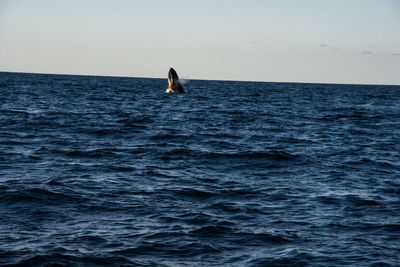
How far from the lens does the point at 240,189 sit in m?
14.1

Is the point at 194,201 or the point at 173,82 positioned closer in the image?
the point at 194,201

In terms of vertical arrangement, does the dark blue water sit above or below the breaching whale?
below

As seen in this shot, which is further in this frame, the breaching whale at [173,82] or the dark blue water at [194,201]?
the breaching whale at [173,82]

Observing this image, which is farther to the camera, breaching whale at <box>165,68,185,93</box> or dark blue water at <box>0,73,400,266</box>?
breaching whale at <box>165,68,185,93</box>

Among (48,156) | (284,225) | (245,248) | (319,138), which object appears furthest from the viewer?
(319,138)

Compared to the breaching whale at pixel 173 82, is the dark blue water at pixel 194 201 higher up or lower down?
lower down

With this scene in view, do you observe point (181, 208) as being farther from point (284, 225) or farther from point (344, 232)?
point (344, 232)

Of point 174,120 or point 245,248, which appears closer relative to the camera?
point 245,248

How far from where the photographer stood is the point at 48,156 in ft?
59.5

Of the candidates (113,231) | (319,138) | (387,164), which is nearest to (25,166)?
(113,231)

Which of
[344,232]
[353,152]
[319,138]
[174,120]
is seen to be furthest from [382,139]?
[344,232]

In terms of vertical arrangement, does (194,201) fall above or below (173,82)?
below

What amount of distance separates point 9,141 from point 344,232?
16605 mm

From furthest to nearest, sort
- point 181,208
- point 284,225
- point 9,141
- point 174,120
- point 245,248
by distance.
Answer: point 174,120 → point 9,141 → point 181,208 → point 284,225 → point 245,248
